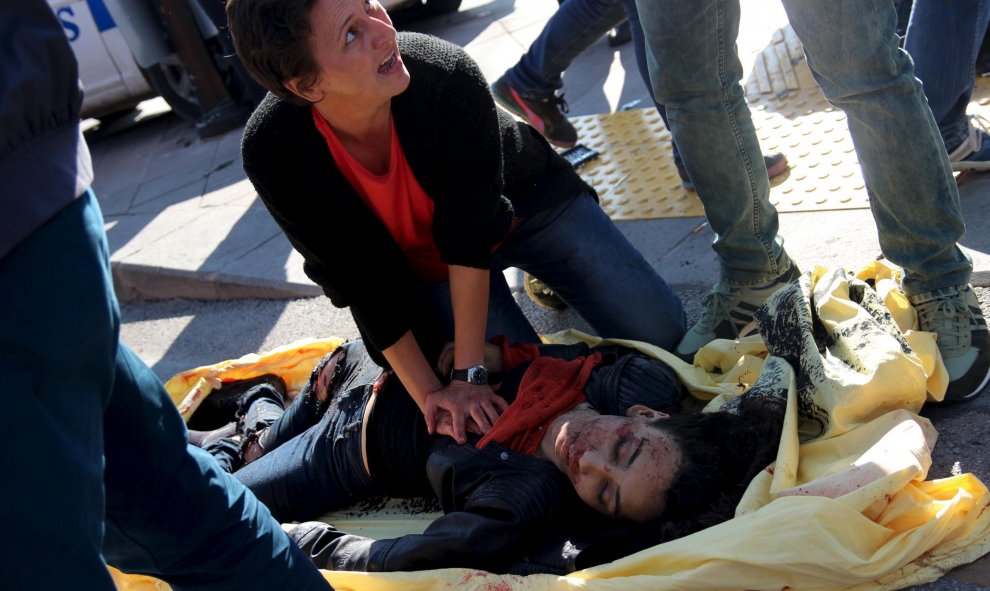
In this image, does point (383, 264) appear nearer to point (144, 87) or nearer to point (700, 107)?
point (700, 107)

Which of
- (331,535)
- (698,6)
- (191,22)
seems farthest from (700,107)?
(191,22)

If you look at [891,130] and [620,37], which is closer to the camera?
[891,130]

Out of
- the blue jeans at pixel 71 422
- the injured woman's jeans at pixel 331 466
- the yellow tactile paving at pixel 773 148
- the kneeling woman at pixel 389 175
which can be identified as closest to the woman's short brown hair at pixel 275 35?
the kneeling woman at pixel 389 175

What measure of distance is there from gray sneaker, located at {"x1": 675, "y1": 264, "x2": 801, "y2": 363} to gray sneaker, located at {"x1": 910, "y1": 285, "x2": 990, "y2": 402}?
0.50m

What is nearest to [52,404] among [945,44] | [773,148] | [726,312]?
[726,312]

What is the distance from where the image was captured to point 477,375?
8.70 ft

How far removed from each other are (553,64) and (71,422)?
343cm

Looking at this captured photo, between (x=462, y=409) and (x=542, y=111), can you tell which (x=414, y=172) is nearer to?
(x=462, y=409)

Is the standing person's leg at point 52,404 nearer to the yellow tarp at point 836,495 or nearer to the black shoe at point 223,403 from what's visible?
the yellow tarp at point 836,495

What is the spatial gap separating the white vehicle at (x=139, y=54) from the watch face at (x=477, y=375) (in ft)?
13.8

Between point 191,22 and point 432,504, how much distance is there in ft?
16.3

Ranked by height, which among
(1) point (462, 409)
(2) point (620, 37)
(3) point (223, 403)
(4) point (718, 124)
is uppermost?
(4) point (718, 124)

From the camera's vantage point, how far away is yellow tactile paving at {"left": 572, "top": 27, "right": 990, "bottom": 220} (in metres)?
3.66

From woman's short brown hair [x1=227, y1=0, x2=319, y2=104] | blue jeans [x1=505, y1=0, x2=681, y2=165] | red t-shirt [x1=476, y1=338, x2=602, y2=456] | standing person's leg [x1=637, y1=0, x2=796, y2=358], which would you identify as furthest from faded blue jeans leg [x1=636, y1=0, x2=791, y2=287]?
blue jeans [x1=505, y1=0, x2=681, y2=165]
